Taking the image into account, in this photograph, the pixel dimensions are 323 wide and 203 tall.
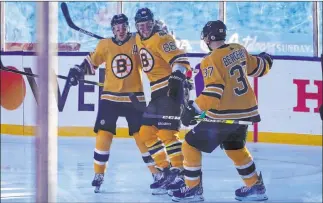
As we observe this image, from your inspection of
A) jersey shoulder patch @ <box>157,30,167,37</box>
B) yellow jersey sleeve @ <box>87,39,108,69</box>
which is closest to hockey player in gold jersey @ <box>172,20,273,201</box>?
jersey shoulder patch @ <box>157,30,167,37</box>

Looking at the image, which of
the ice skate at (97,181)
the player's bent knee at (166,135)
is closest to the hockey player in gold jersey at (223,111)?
the player's bent knee at (166,135)

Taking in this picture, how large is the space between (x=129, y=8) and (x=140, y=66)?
296 millimetres

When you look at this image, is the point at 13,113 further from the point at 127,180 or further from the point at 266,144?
the point at 266,144

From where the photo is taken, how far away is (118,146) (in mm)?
3004

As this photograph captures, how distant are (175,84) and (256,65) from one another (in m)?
0.34

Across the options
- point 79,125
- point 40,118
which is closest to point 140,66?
point 79,125

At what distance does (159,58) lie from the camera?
2865mm

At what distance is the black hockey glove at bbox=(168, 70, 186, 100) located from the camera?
2.76 meters

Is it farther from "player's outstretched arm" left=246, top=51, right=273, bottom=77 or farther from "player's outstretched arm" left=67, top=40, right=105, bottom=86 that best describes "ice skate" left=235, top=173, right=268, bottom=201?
"player's outstretched arm" left=67, top=40, right=105, bottom=86

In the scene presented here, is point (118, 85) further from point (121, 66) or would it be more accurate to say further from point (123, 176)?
point (123, 176)

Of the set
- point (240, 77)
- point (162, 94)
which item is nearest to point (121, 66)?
point (162, 94)

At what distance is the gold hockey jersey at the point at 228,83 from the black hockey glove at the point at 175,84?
0.15 m

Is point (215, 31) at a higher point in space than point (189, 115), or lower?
higher

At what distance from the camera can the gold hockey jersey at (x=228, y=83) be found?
252 centimetres
